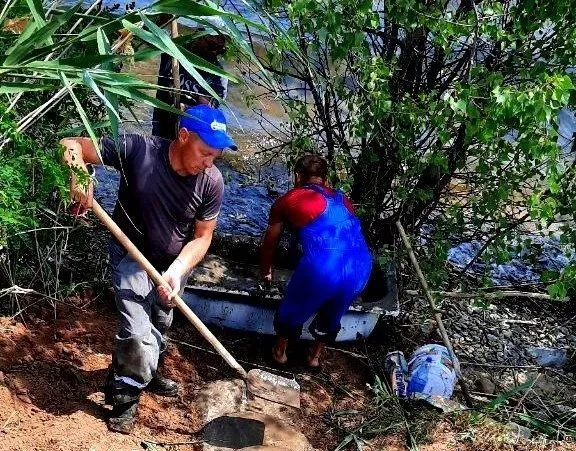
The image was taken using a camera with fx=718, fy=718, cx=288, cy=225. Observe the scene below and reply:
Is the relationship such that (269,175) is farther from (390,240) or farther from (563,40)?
(563,40)

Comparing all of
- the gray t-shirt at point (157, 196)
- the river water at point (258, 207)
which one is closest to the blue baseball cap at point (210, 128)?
the gray t-shirt at point (157, 196)

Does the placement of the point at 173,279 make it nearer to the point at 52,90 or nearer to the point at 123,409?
the point at 123,409

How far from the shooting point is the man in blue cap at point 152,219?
128 inches

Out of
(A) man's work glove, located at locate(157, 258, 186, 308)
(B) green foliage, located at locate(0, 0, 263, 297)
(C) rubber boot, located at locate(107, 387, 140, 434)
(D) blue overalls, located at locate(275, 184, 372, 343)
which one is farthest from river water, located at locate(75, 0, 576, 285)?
(C) rubber boot, located at locate(107, 387, 140, 434)

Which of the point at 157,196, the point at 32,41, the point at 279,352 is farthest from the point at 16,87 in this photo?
the point at 279,352

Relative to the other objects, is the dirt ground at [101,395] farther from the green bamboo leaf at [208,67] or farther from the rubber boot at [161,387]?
the green bamboo leaf at [208,67]

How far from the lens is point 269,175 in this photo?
7461 mm

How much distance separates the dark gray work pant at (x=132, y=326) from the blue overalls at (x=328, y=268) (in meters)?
0.95

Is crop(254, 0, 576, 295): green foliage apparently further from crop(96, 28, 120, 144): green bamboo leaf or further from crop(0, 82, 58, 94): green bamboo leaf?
crop(0, 82, 58, 94): green bamboo leaf

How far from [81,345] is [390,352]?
1929mm

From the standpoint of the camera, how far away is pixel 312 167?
413 centimetres

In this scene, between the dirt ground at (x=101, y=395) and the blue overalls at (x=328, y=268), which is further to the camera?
the blue overalls at (x=328, y=268)

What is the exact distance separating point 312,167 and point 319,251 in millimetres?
508

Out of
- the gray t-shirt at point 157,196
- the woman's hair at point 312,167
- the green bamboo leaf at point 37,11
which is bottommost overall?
the gray t-shirt at point 157,196
